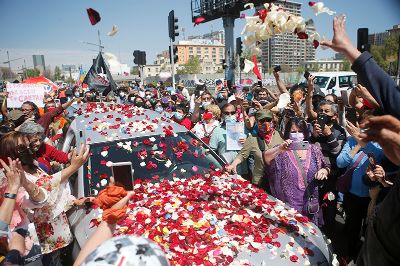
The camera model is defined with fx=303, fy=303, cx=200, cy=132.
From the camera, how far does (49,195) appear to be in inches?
119

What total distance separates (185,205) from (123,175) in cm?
132

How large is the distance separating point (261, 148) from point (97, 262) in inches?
130

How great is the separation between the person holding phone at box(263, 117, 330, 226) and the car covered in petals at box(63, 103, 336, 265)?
1.05 ft

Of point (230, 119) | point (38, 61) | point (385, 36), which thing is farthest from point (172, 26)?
point (38, 61)

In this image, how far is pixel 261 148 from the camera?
436cm

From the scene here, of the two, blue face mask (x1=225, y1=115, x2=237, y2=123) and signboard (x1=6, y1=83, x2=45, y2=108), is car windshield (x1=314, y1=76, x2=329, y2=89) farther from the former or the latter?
signboard (x1=6, y1=83, x2=45, y2=108)

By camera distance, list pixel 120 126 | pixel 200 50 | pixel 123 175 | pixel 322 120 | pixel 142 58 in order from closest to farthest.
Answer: pixel 123 175 < pixel 120 126 < pixel 322 120 < pixel 142 58 < pixel 200 50

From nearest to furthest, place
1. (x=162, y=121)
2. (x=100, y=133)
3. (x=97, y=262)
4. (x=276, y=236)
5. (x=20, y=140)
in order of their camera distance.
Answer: (x=97, y=262)
(x=276, y=236)
(x=20, y=140)
(x=100, y=133)
(x=162, y=121)

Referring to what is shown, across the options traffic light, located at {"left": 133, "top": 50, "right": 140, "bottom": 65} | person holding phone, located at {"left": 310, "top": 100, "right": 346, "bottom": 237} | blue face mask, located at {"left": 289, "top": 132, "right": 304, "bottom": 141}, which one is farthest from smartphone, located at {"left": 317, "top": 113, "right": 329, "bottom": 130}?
traffic light, located at {"left": 133, "top": 50, "right": 140, "bottom": 65}

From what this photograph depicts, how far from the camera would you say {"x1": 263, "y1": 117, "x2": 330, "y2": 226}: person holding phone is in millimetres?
3670

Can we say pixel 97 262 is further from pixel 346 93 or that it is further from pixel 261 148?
pixel 346 93

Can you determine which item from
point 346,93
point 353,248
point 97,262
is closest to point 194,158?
point 353,248

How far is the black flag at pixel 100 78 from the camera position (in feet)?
45.8

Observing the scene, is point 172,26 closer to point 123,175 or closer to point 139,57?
point 139,57
